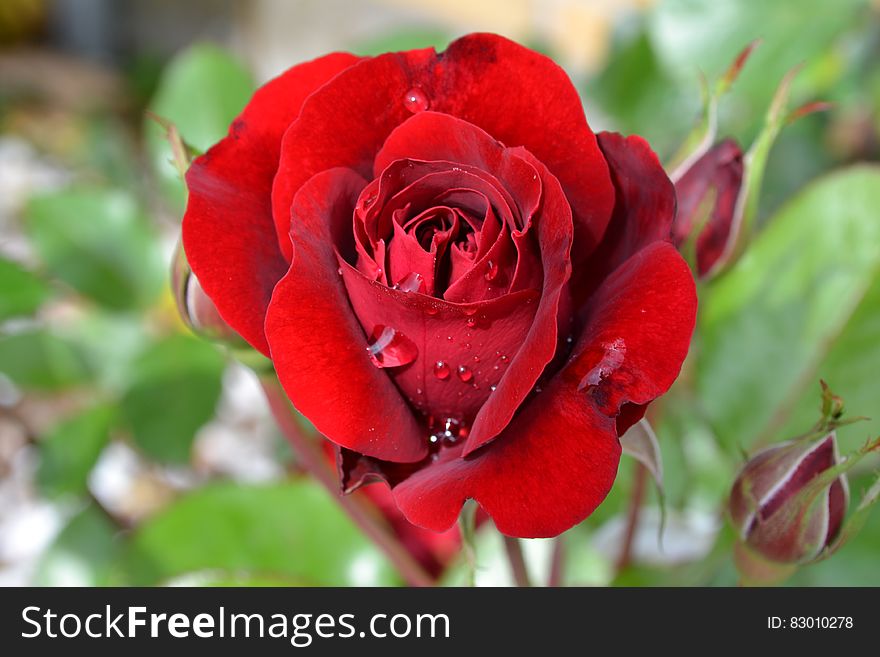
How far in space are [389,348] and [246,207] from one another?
0.21ft

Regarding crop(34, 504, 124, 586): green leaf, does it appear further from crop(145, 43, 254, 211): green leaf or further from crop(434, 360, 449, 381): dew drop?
crop(434, 360, 449, 381): dew drop

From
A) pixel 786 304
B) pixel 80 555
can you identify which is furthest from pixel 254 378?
pixel 786 304

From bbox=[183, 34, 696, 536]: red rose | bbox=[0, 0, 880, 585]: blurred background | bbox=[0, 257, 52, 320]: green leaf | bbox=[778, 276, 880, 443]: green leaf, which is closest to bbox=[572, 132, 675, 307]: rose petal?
bbox=[183, 34, 696, 536]: red rose

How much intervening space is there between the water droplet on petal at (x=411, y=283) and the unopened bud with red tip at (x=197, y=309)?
8 centimetres

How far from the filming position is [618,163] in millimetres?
269

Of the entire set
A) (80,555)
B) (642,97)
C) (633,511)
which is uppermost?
(642,97)

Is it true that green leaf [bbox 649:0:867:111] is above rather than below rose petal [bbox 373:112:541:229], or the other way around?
below

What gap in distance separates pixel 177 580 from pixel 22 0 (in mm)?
2689

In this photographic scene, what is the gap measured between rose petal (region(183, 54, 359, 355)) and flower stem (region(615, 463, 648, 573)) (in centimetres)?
23

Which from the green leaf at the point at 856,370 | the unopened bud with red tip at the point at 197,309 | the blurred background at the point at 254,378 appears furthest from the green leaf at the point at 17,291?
the green leaf at the point at 856,370

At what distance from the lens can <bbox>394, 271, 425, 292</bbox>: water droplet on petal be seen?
239mm

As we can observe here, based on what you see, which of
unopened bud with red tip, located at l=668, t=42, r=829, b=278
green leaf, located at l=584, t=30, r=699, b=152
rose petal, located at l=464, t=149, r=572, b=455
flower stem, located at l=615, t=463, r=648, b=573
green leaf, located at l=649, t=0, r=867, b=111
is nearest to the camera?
rose petal, located at l=464, t=149, r=572, b=455

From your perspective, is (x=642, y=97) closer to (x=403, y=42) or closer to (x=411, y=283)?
(x=403, y=42)

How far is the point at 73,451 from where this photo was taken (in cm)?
58
